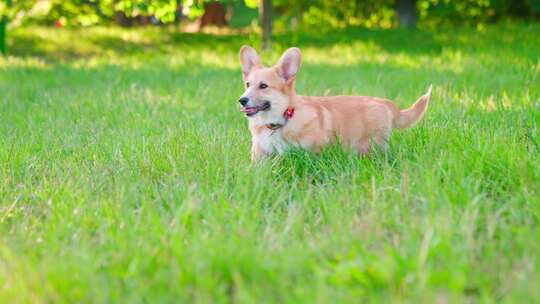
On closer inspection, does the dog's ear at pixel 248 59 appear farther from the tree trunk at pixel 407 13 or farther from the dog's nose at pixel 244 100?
the tree trunk at pixel 407 13

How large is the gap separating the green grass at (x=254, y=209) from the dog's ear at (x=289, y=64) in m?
0.62

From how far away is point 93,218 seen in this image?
2818mm

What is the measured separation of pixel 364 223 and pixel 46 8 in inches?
439

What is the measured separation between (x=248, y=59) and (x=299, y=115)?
77cm

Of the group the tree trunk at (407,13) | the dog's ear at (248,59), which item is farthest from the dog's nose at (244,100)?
the tree trunk at (407,13)

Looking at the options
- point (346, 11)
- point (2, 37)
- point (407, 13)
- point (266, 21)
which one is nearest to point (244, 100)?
point (266, 21)

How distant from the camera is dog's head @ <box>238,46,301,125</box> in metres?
4.07

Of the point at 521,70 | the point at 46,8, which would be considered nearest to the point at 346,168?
the point at 521,70

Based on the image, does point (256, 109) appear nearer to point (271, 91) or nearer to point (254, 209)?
point (271, 91)

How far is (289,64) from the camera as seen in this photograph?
429 centimetres

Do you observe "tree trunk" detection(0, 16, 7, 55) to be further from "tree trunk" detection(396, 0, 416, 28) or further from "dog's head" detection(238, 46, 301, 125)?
"tree trunk" detection(396, 0, 416, 28)

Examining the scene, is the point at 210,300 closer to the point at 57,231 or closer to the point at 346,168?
the point at 57,231

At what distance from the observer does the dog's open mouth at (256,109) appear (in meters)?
4.04

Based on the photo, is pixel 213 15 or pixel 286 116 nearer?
pixel 286 116
